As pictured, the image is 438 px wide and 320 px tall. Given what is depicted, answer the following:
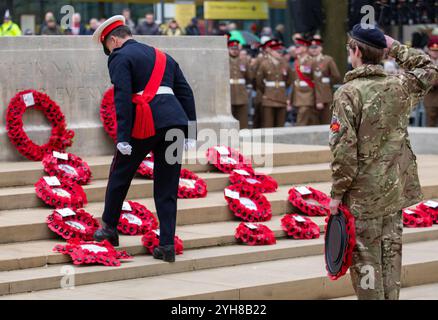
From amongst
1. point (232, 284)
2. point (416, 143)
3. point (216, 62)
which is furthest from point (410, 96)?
point (416, 143)

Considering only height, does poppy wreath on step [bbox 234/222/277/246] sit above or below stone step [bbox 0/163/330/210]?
below

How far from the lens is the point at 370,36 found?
700 cm

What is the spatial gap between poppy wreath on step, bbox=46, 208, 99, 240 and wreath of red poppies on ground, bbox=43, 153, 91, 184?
1.03 meters

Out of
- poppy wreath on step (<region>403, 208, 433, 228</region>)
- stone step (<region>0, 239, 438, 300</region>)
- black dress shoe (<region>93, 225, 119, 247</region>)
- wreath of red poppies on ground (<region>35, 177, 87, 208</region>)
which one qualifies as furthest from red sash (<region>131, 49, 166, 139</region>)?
poppy wreath on step (<region>403, 208, 433, 228</region>)

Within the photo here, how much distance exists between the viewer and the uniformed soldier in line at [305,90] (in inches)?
806

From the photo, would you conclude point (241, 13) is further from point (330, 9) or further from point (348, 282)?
point (348, 282)

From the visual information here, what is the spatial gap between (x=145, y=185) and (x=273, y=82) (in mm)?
9896

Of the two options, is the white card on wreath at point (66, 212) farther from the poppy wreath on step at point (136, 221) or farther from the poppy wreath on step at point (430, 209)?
the poppy wreath on step at point (430, 209)

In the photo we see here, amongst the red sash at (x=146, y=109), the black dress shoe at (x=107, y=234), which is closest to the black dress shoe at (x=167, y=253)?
the black dress shoe at (x=107, y=234)

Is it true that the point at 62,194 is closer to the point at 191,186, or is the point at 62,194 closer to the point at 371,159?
the point at 191,186

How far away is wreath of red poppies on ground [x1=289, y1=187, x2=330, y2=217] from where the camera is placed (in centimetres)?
1088

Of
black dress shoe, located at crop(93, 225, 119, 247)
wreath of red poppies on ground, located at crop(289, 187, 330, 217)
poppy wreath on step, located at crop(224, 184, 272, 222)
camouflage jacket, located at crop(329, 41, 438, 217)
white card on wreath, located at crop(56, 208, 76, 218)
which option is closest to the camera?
camouflage jacket, located at crop(329, 41, 438, 217)

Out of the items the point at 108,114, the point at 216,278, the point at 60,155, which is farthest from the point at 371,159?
the point at 108,114

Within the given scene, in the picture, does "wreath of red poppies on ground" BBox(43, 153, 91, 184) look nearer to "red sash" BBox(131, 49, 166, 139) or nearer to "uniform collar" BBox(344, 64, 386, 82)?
"red sash" BBox(131, 49, 166, 139)
